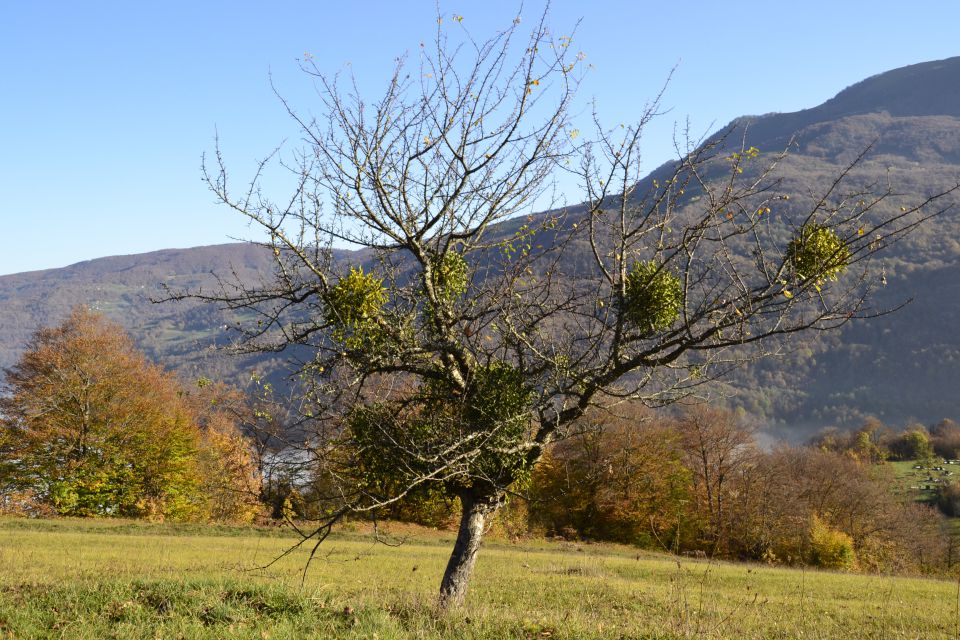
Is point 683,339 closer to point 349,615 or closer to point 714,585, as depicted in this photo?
point 349,615

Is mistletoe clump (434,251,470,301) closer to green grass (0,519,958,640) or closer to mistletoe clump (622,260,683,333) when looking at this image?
mistletoe clump (622,260,683,333)

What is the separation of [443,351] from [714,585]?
13976 mm

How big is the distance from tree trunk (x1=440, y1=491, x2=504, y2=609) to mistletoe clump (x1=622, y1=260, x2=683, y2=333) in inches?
103

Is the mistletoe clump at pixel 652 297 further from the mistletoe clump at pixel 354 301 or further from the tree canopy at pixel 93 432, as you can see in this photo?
the tree canopy at pixel 93 432

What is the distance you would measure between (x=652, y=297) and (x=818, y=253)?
1.62 m

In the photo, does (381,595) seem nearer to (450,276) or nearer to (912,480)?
(450,276)

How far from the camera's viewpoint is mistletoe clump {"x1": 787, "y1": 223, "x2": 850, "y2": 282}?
6.50 m

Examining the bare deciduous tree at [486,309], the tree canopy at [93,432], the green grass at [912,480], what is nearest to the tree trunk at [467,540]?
the bare deciduous tree at [486,309]

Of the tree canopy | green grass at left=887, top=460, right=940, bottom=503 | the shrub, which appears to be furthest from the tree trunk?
green grass at left=887, top=460, right=940, bottom=503

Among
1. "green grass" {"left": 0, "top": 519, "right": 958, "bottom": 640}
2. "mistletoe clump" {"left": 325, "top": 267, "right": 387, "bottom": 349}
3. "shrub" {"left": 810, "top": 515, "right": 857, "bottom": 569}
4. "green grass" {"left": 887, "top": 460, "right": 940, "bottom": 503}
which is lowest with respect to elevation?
"green grass" {"left": 887, "top": 460, "right": 940, "bottom": 503}

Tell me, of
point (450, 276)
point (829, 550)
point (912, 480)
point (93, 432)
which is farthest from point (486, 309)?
point (912, 480)

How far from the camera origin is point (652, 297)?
23.4ft

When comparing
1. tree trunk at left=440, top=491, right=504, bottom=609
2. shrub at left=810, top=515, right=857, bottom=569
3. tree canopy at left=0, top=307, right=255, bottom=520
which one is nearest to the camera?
tree trunk at left=440, top=491, right=504, bottom=609

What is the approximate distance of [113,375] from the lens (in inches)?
1399
